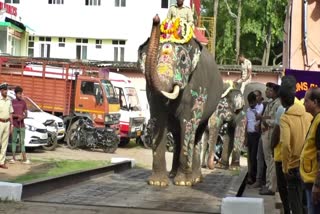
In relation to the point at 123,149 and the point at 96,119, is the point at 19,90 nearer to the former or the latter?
the point at 96,119

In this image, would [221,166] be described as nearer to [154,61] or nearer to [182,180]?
[182,180]

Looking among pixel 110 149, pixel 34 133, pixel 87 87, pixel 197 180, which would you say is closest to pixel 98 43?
pixel 87 87

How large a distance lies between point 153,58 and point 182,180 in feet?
7.36

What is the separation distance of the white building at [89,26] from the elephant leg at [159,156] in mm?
28108

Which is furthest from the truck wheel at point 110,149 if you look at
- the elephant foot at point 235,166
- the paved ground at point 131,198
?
the paved ground at point 131,198

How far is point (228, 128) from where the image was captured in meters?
15.8

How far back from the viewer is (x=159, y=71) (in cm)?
968

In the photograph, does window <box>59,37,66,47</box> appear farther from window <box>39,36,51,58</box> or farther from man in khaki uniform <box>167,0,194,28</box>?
man in khaki uniform <box>167,0,194,28</box>

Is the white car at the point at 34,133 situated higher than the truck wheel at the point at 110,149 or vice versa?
the white car at the point at 34,133

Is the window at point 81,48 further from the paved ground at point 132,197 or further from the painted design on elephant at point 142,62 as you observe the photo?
the painted design on elephant at point 142,62

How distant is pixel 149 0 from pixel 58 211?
1234 inches

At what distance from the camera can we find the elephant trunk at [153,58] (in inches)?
371

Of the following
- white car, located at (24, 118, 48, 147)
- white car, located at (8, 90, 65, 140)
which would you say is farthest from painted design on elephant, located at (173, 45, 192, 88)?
white car, located at (8, 90, 65, 140)

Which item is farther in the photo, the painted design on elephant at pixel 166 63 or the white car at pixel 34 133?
the white car at pixel 34 133
